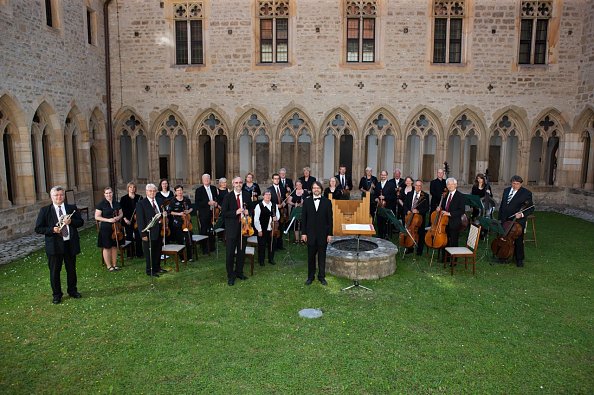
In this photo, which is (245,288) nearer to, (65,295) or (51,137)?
(65,295)

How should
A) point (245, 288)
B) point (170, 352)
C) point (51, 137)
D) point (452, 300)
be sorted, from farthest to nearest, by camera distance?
point (51, 137) → point (245, 288) → point (452, 300) → point (170, 352)

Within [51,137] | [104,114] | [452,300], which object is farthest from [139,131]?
[452,300]

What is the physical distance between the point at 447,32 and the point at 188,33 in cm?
872

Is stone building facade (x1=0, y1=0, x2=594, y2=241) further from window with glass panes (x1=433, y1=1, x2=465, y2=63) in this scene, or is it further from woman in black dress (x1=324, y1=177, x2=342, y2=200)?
woman in black dress (x1=324, y1=177, x2=342, y2=200)

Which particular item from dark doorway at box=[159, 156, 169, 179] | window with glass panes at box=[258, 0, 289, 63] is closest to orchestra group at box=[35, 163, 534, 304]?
window with glass panes at box=[258, 0, 289, 63]

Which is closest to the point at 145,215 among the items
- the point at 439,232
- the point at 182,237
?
the point at 182,237

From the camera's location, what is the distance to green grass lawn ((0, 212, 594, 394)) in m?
4.76

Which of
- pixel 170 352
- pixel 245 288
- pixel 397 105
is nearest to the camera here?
pixel 170 352

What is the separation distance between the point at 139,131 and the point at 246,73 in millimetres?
4331

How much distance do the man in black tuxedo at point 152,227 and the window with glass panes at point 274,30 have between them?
28.5 ft

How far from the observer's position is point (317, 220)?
7484mm

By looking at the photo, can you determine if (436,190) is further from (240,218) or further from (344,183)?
(240,218)

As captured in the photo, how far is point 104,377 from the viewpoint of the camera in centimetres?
482

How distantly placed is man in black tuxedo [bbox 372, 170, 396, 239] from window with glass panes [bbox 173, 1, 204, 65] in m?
8.08
